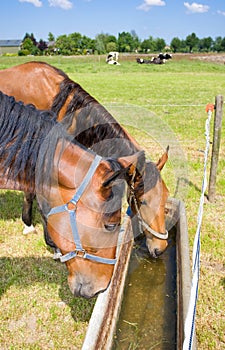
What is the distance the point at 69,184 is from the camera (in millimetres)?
1670

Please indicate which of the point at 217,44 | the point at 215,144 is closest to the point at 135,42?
the point at 217,44

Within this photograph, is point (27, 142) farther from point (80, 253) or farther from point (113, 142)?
point (113, 142)

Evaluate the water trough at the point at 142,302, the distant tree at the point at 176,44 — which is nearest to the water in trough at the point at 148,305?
the water trough at the point at 142,302

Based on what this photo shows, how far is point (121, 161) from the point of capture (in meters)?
1.66

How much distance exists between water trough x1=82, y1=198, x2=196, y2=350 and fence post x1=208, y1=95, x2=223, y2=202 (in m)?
1.16

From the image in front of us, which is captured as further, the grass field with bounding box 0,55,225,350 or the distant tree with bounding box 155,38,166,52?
the distant tree with bounding box 155,38,166,52

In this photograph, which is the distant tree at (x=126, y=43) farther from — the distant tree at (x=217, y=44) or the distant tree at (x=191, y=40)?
the distant tree at (x=217, y=44)

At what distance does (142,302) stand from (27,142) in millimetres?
1994

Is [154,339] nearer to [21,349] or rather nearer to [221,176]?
[21,349]

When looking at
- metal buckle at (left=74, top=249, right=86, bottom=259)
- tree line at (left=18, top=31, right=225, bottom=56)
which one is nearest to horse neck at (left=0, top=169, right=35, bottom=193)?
metal buckle at (left=74, top=249, right=86, bottom=259)

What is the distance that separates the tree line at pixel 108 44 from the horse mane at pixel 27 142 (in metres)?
62.1

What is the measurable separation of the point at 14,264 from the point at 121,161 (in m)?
2.43

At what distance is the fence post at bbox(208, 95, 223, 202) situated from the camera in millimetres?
4500

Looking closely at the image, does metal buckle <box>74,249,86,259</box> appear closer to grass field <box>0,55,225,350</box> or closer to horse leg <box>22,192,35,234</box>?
grass field <box>0,55,225,350</box>
